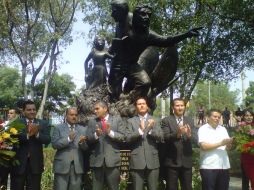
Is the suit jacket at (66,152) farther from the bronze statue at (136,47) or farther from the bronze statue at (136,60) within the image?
the bronze statue at (136,47)

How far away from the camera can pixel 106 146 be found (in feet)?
21.1

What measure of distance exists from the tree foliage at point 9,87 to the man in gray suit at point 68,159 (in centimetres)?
4307

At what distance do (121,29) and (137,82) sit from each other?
1.04m

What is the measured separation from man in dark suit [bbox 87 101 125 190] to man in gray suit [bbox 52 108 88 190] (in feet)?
0.84

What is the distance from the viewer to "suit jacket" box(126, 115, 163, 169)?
635cm

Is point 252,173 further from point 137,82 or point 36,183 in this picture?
point 36,183

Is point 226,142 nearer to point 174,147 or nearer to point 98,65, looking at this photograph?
point 174,147

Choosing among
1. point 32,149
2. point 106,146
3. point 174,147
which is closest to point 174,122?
point 174,147

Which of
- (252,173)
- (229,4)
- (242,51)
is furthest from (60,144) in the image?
(242,51)

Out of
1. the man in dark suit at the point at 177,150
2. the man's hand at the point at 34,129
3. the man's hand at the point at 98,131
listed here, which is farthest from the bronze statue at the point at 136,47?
the man's hand at the point at 34,129

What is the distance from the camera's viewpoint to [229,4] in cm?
1875

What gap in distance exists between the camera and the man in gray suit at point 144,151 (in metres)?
6.35

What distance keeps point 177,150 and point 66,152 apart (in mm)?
1707

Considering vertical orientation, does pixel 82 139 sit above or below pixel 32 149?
above
